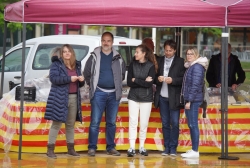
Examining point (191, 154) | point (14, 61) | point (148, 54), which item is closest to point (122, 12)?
point (148, 54)

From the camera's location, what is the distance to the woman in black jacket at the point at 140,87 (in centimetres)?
972

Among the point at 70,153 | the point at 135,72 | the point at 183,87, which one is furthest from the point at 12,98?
the point at 183,87

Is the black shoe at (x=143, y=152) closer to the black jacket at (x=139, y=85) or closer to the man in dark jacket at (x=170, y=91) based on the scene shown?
the man in dark jacket at (x=170, y=91)

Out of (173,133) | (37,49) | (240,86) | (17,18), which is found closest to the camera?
→ (17,18)

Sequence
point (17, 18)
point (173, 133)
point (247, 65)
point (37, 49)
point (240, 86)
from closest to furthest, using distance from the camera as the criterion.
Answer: point (17, 18) < point (173, 133) < point (240, 86) < point (37, 49) < point (247, 65)

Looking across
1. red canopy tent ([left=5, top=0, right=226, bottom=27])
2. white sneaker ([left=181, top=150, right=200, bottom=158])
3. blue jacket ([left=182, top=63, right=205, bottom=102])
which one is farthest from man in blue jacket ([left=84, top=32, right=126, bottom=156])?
white sneaker ([left=181, top=150, right=200, bottom=158])

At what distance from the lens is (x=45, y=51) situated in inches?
559

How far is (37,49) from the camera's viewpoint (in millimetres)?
14203

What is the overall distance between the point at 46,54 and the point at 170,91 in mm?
4997

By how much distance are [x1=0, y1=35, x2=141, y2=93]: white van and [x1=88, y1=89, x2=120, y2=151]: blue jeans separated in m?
3.83

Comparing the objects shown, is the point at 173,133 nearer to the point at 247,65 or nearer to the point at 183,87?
the point at 183,87

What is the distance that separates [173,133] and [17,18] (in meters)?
2.94

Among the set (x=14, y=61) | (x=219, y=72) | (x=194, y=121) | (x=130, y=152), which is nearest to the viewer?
(x=194, y=121)

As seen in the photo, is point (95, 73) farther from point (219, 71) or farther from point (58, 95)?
point (219, 71)
